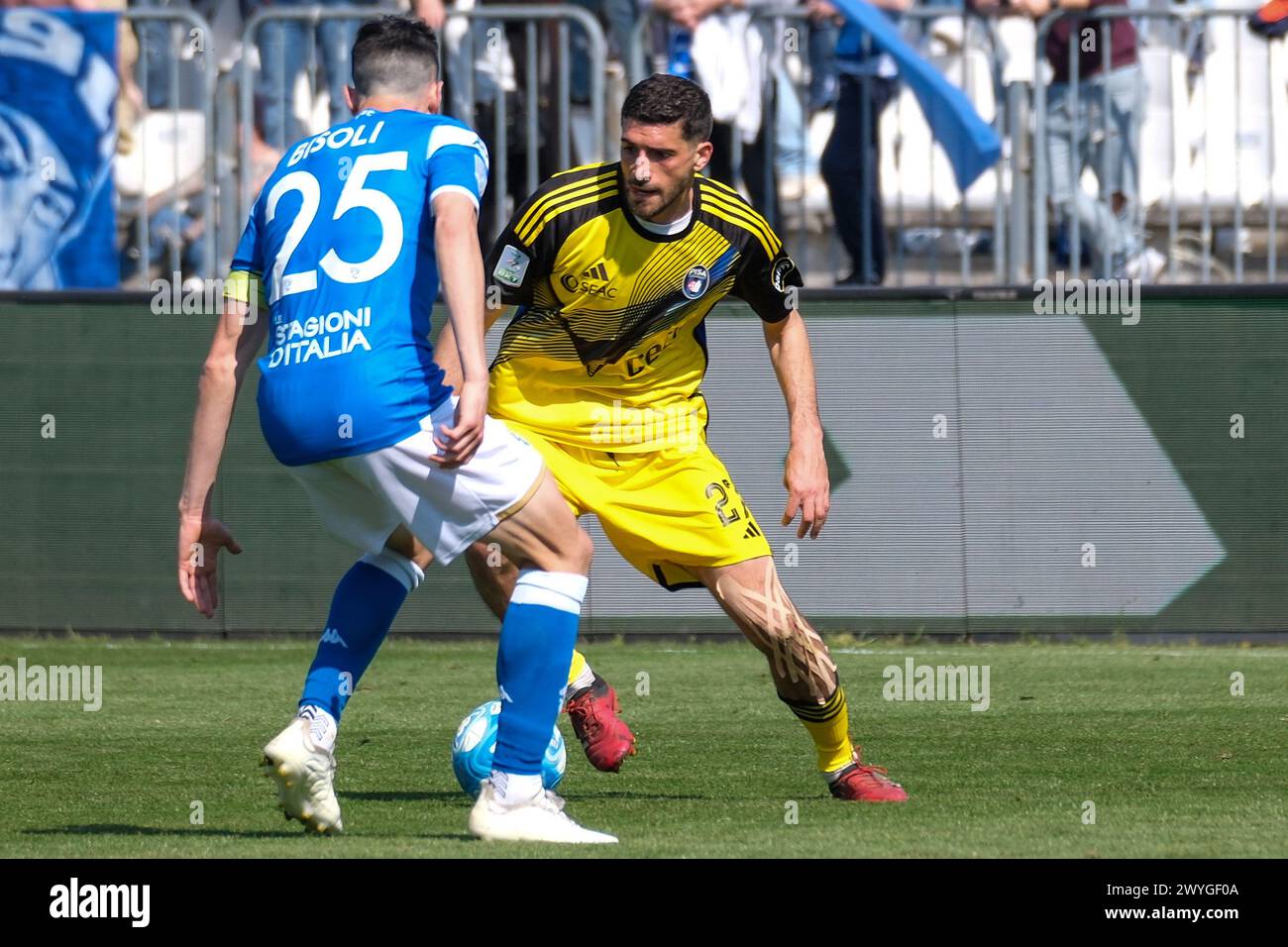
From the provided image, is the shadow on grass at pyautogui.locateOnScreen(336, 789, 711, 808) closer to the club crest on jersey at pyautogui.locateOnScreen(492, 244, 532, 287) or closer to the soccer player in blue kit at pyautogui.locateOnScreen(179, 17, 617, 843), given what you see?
the soccer player in blue kit at pyautogui.locateOnScreen(179, 17, 617, 843)

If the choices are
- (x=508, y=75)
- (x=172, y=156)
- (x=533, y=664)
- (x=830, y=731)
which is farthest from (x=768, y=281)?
(x=172, y=156)

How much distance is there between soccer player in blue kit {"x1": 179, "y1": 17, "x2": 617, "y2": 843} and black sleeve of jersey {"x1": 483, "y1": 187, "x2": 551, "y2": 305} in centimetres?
103

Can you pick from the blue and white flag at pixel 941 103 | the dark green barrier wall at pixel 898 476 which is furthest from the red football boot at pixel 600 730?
the blue and white flag at pixel 941 103

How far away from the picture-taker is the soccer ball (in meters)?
6.57

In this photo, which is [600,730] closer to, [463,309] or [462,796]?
[462,796]

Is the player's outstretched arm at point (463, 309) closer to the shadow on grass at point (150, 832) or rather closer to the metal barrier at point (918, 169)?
the shadow on grass at point (150, 832)

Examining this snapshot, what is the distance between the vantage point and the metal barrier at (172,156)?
11.7 m

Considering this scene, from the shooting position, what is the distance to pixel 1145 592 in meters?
11.2

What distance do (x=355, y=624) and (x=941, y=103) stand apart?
6.45 metres

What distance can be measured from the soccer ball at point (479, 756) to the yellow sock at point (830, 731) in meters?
0.75

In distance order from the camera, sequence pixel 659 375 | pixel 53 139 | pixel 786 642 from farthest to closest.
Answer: pixel 53 139 → pixel 659 375 → pixel 786 642

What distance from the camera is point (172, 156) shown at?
464 inches

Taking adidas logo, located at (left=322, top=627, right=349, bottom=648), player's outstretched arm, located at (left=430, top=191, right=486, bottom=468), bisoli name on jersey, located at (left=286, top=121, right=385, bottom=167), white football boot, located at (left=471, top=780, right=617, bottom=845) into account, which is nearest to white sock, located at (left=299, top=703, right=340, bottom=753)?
adidas logo, located at (left=322, top=627, right=349, bottom=648)

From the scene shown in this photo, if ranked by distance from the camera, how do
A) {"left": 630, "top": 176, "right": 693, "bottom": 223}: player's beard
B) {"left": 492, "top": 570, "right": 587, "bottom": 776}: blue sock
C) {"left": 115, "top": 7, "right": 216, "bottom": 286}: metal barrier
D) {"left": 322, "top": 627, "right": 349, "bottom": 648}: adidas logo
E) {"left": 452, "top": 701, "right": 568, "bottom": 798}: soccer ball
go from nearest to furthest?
{"left": 492, "top": 570, "right": 587, "bottom": 776}: blue sock
{"left": 322, "top": 627, "right": 349, "bottom": 648}: adidas logo
{"left": 452, "top": 701, "right": 568, "bottom": 798}: soccer ball
{"left": 630, "top": 176, "right": 693, "bottom": 223}: player's beard
{"left": 115, "top": 7, "right": 216, "bottom": 286}: metal barrier
